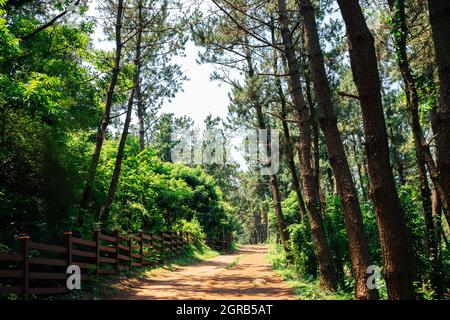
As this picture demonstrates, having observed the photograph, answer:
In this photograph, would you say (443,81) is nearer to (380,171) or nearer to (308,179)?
(380,171)

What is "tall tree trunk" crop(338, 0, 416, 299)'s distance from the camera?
13.2 feet

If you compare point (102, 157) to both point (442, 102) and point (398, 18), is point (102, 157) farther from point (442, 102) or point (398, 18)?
point (442, 102)

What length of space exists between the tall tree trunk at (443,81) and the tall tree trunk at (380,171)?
1.61 feet

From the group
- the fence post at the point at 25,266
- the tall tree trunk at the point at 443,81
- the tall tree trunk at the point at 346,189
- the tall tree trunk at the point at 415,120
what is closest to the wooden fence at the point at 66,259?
the fence post at the point at 25,266

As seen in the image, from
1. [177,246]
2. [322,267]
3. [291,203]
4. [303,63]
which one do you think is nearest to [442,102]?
[322,267]

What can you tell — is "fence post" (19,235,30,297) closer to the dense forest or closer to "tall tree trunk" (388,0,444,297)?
the dense forest

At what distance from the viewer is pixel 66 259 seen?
8.79 m

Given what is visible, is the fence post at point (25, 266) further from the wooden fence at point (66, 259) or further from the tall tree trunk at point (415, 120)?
the tall tree trunk at point (415, 120)

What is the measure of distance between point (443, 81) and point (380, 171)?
1062 mm

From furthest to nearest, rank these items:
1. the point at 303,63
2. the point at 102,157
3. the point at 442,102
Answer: the point at 102,157, the point at 303,63, the point at 442,102

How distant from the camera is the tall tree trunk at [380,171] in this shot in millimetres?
4031
